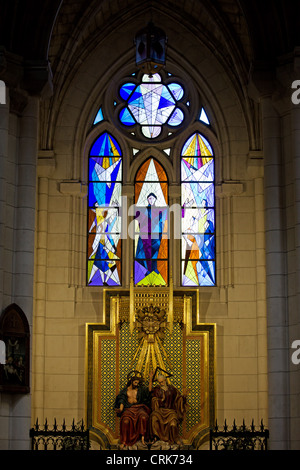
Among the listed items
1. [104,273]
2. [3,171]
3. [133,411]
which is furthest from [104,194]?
[3,171]

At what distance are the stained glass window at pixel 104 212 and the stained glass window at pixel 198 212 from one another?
4.74 ft

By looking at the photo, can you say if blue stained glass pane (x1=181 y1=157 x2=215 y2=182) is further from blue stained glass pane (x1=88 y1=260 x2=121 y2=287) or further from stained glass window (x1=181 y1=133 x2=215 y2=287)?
blue stained glass pane (x1=88 y1=260 x2=121 y2=287)

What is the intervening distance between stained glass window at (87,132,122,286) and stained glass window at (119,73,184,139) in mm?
741

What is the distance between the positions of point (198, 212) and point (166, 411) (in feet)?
15.4

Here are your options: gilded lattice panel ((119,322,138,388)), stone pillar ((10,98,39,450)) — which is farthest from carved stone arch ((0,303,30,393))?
gilded lattice panel ((119,322,138,388))

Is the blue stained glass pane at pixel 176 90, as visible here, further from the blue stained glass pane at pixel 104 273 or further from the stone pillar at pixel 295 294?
the stone pillar at pixel 295 294

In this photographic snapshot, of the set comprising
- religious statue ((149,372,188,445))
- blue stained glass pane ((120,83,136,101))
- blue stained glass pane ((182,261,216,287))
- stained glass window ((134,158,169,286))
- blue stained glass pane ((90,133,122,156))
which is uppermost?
blue stained glass pane ((120,83,136,101))

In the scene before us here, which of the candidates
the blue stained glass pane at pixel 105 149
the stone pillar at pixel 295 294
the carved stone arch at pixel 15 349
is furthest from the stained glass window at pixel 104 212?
the stone pillar at pixel 295 294

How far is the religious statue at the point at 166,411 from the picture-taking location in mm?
18328

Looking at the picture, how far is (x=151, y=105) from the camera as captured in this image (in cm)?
2150

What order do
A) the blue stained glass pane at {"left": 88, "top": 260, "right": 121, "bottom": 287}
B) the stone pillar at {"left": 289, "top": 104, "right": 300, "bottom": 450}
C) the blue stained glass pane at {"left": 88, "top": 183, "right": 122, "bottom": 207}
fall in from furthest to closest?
the blue stained glass pane at {"left": 88, "top": 183, "right": 122, "bottom": 207}
the blue stained glass pane at {"left": 88, "top": 260, "right": 121, "bottom": 287}
the stone pillar at {"left": 289, "top": 104, "right": 300, "bottom": 450}

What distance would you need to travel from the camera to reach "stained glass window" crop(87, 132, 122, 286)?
2044cm
